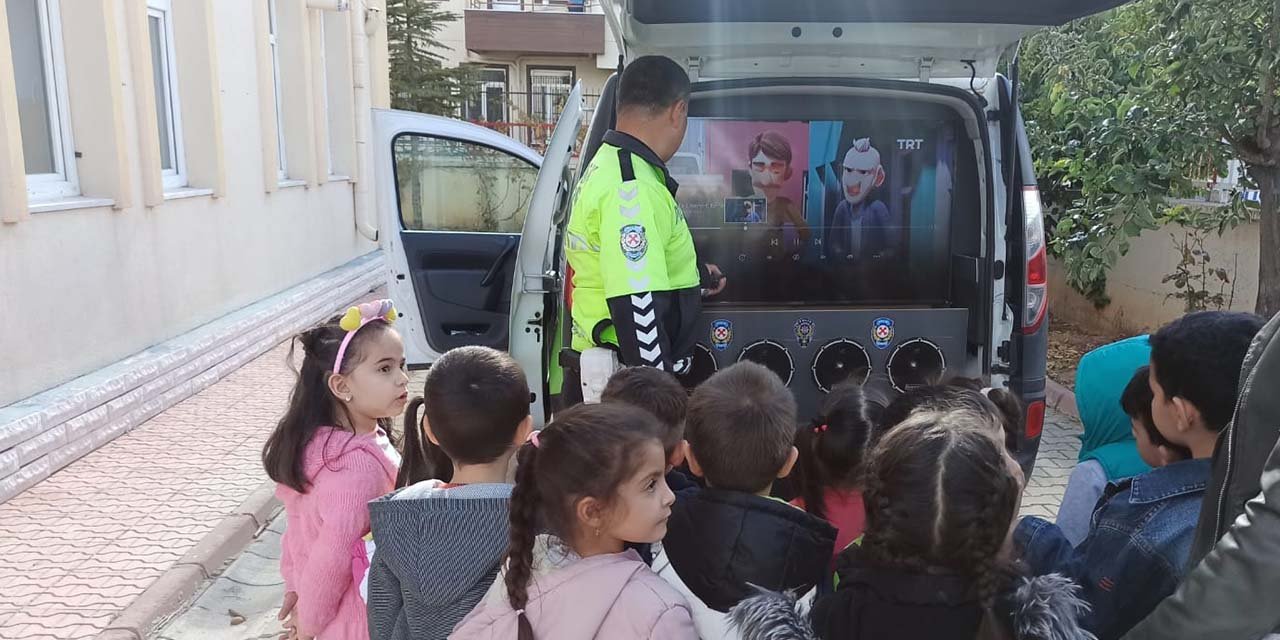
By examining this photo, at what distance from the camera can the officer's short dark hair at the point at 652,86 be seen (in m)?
2.94

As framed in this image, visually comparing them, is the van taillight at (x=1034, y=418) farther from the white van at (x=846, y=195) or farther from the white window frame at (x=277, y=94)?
the white window frame at (x=277, y=94)

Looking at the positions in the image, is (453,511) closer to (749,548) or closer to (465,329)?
(749,548)

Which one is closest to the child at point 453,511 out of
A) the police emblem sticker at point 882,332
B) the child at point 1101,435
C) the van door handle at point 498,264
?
the child at point 1101,435

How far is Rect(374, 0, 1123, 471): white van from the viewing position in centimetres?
342

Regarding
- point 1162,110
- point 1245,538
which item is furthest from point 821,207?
point 1245,538

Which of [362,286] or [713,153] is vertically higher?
[713,153]

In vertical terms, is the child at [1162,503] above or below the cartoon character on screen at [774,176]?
below

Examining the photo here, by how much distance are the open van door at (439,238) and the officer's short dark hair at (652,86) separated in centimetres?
159

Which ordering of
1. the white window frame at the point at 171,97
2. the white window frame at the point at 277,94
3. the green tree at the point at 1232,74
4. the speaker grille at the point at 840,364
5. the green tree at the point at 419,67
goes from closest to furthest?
the speaker grille at the point at 840,364, the green tree at the point at 1232,74, the white window frame at the point at 171,97, the white window frame at the point at 277,94, the green tree at the point at 419,67

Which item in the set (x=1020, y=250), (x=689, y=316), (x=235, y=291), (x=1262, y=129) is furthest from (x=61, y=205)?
(x=1262, y=129)

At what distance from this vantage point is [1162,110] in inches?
197

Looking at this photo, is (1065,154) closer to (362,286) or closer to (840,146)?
(840,146)

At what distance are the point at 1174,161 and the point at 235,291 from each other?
6.69 metres

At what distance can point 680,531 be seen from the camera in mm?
1879
